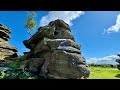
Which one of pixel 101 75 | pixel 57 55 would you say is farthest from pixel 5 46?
pixel 101 75

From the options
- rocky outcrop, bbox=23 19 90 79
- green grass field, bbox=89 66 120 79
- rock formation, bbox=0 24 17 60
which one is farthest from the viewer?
rock formation, bbox=0 24 17 60

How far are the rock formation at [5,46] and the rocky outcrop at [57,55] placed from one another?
1646 mm

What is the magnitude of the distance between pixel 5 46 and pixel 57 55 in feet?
14.7

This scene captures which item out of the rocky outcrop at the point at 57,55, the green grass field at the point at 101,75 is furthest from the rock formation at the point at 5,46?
the green grass field at the point at 101,75

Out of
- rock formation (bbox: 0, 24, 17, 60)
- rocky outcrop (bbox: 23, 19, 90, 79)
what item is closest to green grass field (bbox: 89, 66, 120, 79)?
rocky outcrop (bbox: 23, 19, 90, 79)

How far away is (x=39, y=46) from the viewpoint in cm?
1252

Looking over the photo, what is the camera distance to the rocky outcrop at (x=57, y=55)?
36.4 ft

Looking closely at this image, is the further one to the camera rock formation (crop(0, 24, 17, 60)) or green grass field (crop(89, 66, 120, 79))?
Answer: rock formation (crop(0, 24, 17, 60))

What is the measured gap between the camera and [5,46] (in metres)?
14.4

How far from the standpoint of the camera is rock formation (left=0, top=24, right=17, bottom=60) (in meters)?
13.9

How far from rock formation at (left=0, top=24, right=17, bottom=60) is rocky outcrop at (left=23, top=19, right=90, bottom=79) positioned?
1.65 metres

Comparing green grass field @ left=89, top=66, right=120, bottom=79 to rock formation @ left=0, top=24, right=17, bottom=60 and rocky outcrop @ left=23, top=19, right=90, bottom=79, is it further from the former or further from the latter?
rock formation @ left=0, top=24, right=17, bottom=60

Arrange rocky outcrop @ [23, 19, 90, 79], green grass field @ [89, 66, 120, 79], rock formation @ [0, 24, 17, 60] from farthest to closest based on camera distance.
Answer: rock formation @ [0, 24, 17, 60]
green grass field @ [89, 66, 120, 79]
rocky outcrop @ [23, 19, 90, 79]
